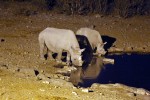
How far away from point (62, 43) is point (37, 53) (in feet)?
5.64

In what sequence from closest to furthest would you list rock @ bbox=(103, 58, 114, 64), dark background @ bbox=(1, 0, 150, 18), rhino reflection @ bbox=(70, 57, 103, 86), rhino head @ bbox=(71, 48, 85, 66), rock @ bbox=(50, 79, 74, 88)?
rock @ bbox=(50, 79, 74, 88) < rhino reflection @ bbox=(70, 57, 103, 86) < rhino head @ bbox=(71, 48, 85, 66) < rock @ bbox=(103, 58, 114, 64) < dark background @ bbox=(1, 0, 150, 18)

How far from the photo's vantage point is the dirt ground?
13.3m

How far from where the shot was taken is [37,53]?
1769 cm

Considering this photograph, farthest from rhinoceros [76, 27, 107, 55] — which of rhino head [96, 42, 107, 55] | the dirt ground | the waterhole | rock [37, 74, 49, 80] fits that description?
rock [37, 74, 49, 80]

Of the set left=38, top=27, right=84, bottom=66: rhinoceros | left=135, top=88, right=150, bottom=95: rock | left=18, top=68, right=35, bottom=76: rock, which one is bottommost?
left=135, top=88, right=150, bottom=95: rock

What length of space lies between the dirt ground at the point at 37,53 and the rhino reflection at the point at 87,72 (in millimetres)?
666

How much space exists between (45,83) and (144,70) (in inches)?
195

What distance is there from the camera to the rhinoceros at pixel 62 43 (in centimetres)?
1641

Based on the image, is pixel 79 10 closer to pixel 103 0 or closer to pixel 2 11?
pixel 103 0

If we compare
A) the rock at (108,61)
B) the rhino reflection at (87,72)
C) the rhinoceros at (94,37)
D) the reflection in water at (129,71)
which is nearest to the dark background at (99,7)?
the rhinoceros at (94,37)

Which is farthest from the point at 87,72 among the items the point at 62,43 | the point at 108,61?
the point at 62,43

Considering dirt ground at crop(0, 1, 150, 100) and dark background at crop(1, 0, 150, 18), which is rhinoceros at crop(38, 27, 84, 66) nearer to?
dirt ground at crop(0, 1, 150, 100)

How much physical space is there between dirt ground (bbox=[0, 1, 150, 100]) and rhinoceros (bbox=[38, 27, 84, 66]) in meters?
0.67

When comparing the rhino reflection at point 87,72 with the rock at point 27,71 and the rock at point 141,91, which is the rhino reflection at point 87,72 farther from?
the rock at point 141,91
